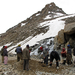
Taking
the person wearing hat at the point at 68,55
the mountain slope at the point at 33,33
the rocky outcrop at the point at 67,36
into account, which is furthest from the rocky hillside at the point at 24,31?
the person wearing hat at the point at 68,55

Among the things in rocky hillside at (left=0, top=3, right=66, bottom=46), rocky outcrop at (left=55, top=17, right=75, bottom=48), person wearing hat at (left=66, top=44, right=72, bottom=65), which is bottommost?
person wearing hat at (left=66, top=44, right=72, bottom=65)

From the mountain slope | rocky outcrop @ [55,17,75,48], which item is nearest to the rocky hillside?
the mountain slope

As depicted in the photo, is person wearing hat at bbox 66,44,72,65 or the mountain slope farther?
→ the mountain slope

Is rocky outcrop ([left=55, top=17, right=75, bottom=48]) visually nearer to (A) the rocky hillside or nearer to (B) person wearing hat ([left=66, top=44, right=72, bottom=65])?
(B) person wearing hat ([left=66, top=44, right=72, bottom=65])

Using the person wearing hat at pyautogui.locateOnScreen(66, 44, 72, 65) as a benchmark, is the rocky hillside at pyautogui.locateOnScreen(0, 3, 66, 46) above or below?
above

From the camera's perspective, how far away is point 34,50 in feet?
53.3

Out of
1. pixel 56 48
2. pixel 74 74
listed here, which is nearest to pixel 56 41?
pixel 56 48

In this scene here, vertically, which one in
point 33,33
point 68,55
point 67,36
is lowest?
point 68,55

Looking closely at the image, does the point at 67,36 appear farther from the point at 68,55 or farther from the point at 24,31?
the point at 24,31

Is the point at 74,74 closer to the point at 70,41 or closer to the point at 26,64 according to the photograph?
the point at 26,64

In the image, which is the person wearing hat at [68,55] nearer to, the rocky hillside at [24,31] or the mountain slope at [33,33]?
the mountain slope at [33,33]

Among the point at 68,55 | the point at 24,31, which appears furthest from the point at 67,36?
the point at 24,31

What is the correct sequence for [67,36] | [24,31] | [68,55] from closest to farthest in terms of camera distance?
[68,55] < [67,36] < [24,31]

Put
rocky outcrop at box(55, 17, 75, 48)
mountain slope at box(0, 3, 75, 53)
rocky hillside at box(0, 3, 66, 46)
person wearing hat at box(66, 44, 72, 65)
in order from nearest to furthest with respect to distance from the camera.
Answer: person wearing hat at box(66, 44, 72, 65), rocky outcrop at box(55, 17, 75, 48), mountain slope at box(0, 3, 75, 53), rocky hillside at box(0, 3, 66, 46)
